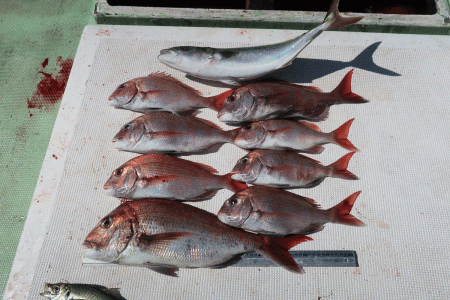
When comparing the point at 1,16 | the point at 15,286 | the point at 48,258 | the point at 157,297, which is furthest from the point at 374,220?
the point at 1,16

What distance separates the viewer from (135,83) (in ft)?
8.14

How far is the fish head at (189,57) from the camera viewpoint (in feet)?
7.93

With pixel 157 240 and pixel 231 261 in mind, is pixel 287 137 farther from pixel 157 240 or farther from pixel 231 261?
pixel 157 240

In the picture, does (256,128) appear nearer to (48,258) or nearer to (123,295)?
(123,295)

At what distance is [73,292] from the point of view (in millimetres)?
1900

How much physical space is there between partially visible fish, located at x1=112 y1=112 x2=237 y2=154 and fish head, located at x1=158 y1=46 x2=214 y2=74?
45cm

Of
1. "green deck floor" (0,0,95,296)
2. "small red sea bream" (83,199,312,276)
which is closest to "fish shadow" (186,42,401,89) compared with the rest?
"small red sea bream" (83,199,312,276)

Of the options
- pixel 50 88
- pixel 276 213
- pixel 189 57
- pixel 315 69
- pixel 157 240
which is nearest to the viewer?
pixel 157 240

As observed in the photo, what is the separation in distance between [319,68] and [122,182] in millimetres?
2048

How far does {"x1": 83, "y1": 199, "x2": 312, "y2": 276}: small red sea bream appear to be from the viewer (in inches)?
73.4

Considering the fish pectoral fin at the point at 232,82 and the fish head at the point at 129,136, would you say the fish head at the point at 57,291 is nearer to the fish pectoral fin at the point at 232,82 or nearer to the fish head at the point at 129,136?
the fish head at the point at 129,136

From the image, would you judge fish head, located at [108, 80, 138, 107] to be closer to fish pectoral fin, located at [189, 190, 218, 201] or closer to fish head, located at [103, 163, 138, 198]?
fish head, located at [103, 163, 138, 198]

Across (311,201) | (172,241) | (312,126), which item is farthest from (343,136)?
(172,241)

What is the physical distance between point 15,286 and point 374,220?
2616 millimetres
